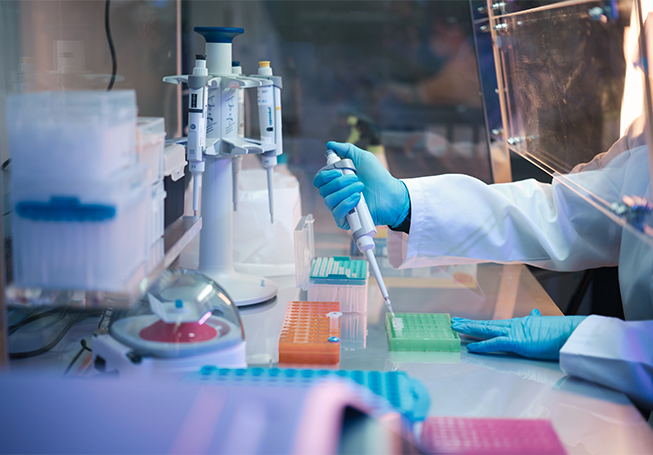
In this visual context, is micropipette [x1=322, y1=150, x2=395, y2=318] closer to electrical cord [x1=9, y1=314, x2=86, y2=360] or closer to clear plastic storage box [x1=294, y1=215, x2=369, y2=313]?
clear plastic storage box [x1=294, y1=215, x2=369, y2=313]

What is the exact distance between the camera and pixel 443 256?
146cm

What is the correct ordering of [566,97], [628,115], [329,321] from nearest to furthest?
1. [628,115]
2. [329,321]
3. [566,97]

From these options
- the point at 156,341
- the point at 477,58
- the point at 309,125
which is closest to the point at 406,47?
the point at 477,58

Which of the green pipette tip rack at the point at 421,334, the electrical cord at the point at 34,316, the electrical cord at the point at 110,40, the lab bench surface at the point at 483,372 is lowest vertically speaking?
the lab bench surface at the point at 483,372

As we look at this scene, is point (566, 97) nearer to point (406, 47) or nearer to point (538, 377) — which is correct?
point (538, 377)

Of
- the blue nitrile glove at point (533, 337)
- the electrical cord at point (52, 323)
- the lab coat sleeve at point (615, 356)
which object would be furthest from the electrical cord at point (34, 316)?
the lab coat sleeve at point (615, 356)

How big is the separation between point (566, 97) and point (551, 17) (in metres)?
0.22

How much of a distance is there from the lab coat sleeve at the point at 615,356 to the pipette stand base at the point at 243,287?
700 mm

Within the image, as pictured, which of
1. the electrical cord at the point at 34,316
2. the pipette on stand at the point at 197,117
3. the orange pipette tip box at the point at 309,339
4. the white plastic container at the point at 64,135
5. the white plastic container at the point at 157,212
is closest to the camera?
the white plastic container at the point at 64,135

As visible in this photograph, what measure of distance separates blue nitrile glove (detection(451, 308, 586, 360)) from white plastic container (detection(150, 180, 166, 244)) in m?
A: 0.67

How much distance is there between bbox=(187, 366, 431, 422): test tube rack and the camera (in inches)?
28.7

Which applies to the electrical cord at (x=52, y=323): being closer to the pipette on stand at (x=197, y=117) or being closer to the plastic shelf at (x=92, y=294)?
the plastic shelf at (x=92, y=294)

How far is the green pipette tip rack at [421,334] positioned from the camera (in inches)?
43.1

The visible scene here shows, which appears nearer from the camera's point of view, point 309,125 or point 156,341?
point 156,341
